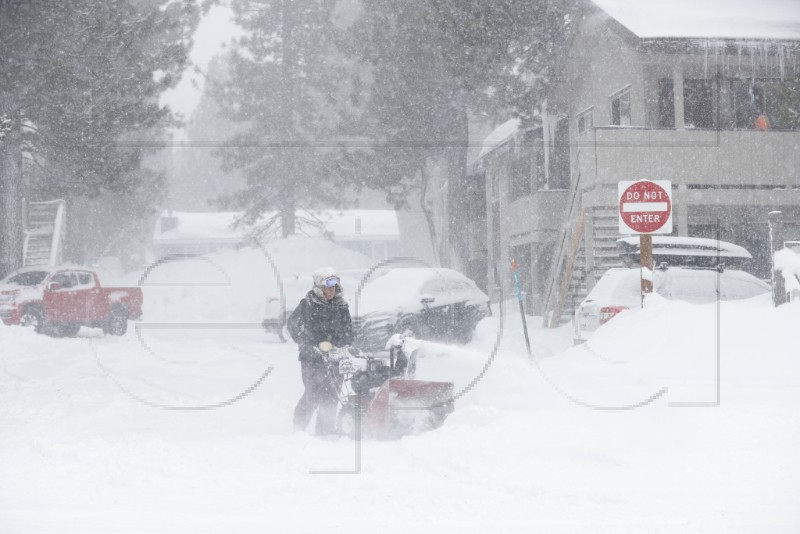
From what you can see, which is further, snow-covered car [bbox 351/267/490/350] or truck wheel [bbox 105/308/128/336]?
Result: truck wheel [bbox 105/308/128/336]

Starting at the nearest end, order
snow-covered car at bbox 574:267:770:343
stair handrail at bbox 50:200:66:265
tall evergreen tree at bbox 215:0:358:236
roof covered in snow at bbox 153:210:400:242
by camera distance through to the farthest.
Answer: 1. snow-covered car at bbox 574:267:770:343
2. stair handrail at bbox 50:200:66:265
3. tall evergreen tree at bbox 215:0:358:236
4. roof covered in snow at bbox 153:210:400:242

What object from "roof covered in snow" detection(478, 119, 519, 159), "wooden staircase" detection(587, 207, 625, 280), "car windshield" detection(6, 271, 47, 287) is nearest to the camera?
"wooden staircase" detection(587, 207, 625, 280)

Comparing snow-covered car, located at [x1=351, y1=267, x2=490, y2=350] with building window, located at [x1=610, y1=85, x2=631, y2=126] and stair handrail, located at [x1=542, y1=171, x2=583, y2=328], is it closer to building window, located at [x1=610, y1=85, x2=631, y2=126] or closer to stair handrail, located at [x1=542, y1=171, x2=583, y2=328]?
stair handrail, located at [x1=542, y1=171, x2=583, y2=328]

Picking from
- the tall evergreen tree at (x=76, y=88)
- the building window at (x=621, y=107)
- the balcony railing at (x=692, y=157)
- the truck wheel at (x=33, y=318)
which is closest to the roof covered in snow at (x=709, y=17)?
the building window at (x=621, y=107)

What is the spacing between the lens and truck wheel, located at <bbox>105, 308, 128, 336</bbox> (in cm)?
2011

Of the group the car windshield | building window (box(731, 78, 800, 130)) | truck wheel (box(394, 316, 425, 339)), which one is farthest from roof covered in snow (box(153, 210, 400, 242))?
truck wheel (box(394, 316, 425, 339))

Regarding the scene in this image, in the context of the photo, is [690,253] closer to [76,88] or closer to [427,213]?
[76,88]

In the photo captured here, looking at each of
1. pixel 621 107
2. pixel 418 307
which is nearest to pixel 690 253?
pixel 418 307

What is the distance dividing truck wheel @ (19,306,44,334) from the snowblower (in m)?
12.9

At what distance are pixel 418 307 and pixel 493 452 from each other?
9167 mm

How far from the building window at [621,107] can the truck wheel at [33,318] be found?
14187mm

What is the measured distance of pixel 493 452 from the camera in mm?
6301

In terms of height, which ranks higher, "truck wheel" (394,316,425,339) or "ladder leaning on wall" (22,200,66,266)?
"ladder leaning on wall" (22,200,66,266)

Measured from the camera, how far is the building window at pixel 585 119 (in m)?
21.9
